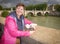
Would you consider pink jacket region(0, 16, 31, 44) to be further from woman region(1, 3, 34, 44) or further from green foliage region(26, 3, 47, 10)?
green foliage region(26, 3, 47, 10)

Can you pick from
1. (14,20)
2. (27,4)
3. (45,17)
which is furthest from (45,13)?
(14,20)

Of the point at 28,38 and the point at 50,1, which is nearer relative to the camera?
the point at 28,38

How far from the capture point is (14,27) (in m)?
1.52

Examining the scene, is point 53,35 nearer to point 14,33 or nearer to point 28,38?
point 28,38

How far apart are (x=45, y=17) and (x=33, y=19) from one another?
0.15m

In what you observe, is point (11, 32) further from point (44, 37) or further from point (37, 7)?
point (37, 7)

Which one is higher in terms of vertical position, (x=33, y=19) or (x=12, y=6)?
(x=12, y=6)

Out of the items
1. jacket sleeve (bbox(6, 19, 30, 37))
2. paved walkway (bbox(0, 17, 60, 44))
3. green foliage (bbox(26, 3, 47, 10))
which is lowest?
paved walkway (bbox(0, 17, 60, 44))

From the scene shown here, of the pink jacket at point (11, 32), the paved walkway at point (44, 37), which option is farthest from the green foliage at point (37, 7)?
the pink jacket at point (11, 32)

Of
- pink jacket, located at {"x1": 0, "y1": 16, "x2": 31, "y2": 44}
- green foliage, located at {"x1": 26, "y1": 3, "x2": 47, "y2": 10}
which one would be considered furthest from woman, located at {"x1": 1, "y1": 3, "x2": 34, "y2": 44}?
green foliage, located at {"x1": 26, "y1": 3, "x2": 47, "y2": 10}

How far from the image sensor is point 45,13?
6.48 feet

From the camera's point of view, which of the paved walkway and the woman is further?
the woman

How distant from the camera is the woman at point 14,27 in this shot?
1.51 metres

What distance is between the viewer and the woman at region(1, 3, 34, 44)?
151 cm
